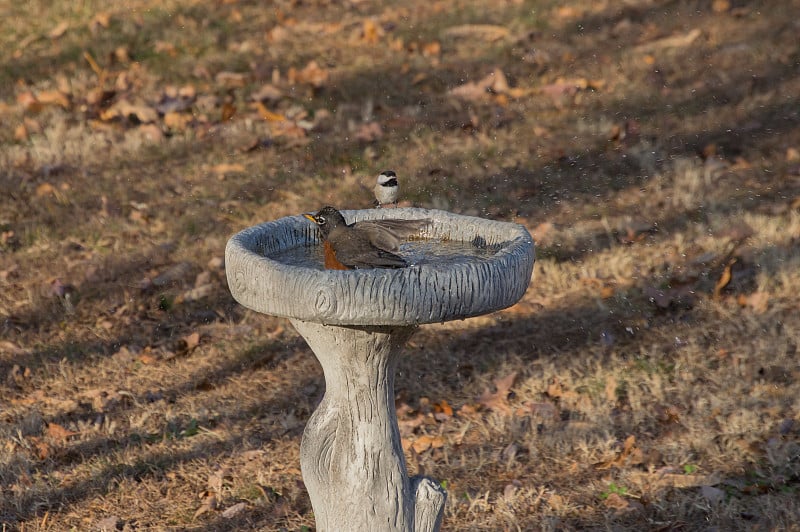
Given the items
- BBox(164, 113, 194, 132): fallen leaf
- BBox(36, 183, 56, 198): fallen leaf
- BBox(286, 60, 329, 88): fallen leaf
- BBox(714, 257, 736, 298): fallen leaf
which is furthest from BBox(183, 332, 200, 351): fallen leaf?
BBox(286, 60, 329, 88): fallen leaf

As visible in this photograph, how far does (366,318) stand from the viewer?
3.07 metres

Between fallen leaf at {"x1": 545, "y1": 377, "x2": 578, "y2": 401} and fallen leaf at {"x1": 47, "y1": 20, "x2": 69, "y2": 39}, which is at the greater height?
fallen leaf at {"x1": 47, "y1": 20, "x2": 69, "y2": 39}

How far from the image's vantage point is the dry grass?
15.8ft

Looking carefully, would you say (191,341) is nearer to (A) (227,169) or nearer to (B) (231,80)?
(A) (227,169)

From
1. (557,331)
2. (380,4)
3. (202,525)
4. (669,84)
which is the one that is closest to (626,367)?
(557,331)

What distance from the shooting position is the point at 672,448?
15.9 ft

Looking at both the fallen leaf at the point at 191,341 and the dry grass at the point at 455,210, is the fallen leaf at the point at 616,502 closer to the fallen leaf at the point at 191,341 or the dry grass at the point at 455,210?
the dry grass at the point at 455,210

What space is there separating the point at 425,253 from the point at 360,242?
1.55 feet

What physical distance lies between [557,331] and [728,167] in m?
3.04

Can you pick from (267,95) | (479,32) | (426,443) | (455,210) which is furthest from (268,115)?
(426,443)

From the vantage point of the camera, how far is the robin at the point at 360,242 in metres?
3.35

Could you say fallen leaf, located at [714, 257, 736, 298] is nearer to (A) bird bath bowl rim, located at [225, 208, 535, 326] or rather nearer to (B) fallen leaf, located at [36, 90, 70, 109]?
(A) bird bath bowl rim, located at [225, 208, 535, 326]

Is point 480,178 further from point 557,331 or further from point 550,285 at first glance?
point 557,331

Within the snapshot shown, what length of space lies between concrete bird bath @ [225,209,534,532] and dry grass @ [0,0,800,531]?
3.32 feet
